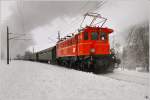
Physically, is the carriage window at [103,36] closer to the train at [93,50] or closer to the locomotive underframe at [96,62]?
the train at [93,50]

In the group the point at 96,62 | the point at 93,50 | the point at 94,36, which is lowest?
the point at 96,62

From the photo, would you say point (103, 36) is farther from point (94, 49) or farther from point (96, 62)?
point (96, 62)

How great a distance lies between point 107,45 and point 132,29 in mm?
31037

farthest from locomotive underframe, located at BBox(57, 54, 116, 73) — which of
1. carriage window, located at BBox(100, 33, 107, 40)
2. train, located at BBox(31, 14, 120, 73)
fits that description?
carriage window, located at BBox(100, 33, 107, 40)

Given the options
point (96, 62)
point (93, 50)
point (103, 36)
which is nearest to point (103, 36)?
point (103, 36)

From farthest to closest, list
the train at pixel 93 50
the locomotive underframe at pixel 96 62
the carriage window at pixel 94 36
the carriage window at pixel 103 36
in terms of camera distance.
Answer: the carriage window at pixel 103 36
the carriage window at pixel 94 36
the train at pixel 93 50
the locomotive underframe at pixel 96 62

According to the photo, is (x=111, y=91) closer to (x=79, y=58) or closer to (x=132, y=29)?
(x=79, y=58)

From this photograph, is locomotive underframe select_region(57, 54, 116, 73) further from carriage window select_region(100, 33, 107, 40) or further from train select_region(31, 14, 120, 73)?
carriage window select_region(100, 33, 107, 40)

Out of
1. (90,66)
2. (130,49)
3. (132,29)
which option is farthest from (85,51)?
(130,49)

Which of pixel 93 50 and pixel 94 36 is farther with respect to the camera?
pixel 94 36

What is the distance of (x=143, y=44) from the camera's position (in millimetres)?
43469

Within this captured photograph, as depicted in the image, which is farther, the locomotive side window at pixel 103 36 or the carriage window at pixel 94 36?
the locomotive side window at pixel 103 36

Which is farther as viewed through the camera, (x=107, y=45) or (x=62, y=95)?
(x=107, y=45)

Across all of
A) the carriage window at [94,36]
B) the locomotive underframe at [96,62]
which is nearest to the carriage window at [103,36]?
the carriage window at [94,36]
